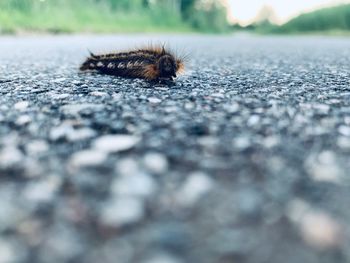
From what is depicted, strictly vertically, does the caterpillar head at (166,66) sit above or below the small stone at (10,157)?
above

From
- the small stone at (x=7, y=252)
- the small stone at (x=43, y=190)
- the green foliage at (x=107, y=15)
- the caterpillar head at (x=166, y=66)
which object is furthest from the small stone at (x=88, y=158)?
the green foliage at (x=107, y=15)

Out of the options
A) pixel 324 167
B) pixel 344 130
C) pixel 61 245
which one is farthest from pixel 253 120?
pixel 61 245

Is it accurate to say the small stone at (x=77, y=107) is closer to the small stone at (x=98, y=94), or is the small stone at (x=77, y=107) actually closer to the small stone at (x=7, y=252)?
the small stone at (x=98, y=94)

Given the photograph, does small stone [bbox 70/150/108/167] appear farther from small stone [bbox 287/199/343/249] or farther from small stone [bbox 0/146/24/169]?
small stone [bbox 287/199/343/249]

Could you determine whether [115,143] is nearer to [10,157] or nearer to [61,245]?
[10,157]

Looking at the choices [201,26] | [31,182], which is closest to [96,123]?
[31,182]

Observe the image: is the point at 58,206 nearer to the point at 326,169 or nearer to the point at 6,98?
the point at 326,169
